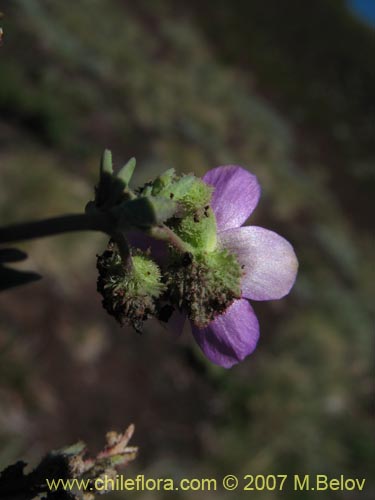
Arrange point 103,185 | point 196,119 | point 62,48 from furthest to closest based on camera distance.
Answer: point 196,119
point 62,48
point 103,185

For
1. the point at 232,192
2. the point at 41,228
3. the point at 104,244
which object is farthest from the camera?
the point at 104,244

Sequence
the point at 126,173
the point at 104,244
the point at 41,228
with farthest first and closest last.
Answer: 1. the point at 104,244
2. the point at 126,173
3. the point at 41,228

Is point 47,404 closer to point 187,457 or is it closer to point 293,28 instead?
point 187,457

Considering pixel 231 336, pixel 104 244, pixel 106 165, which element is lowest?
pixel 231 336

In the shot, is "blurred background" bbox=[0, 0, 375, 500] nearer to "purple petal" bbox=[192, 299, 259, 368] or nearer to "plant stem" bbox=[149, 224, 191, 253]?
"purple petal" bbox=[192, 299, 259, 368]

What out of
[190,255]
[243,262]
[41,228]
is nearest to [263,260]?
[243,262]

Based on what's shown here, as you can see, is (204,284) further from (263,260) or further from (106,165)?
(106,165)

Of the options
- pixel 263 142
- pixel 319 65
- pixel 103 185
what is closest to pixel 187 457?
pixel 103 185
